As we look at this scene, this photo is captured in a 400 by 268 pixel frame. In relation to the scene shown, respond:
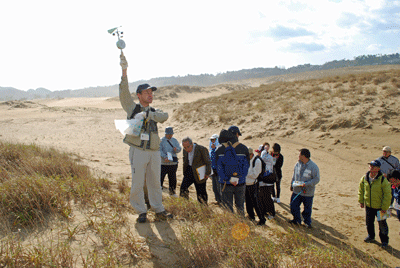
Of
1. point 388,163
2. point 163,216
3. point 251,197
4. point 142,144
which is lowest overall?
point 251,197

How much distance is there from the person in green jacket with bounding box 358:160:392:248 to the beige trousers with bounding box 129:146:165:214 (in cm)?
372

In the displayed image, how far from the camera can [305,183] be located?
5195 mm

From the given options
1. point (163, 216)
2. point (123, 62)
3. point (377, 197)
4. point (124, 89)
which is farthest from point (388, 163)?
point (123, 62)

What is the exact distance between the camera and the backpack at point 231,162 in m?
4.39

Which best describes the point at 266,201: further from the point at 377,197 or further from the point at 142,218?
the point at 142,218

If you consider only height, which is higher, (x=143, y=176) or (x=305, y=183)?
(x=143, y=176)

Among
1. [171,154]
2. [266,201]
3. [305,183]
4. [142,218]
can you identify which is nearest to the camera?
[142,218]

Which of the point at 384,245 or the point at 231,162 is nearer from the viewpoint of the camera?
the point at 231,162

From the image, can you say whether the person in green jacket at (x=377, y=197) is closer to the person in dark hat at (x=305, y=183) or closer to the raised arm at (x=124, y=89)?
the person in dark hat at (x=305, y=183)

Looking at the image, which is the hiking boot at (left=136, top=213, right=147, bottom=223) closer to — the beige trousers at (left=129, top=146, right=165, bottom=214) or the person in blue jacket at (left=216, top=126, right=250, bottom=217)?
the beige trousers at (left=129, top=146, right=165, bottom=214)

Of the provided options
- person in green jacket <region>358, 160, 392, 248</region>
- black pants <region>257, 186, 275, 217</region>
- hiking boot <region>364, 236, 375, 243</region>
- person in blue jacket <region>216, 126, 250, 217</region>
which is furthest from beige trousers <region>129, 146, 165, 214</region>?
hiking boot <region>364, 236, 375, 243</region>

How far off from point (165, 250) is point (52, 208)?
69.3 inches

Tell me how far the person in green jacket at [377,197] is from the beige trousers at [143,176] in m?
3.72

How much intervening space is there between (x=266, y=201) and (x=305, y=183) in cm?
97
